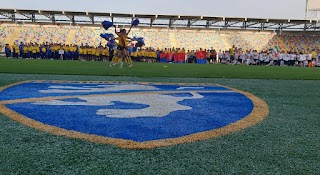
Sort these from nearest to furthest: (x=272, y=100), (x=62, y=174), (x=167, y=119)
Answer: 1. (x=62, y=174)
2. (x=167, y=119)
3. (x=272, y=100)

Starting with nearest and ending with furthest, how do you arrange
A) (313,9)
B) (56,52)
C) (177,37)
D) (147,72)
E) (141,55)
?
1. (147,72)
2. (56,52)
3. (141,55)
4. (177,37)
5. (313,9)

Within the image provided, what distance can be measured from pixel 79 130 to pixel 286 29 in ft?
147

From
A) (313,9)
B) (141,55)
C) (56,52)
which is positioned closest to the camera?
(56,52)

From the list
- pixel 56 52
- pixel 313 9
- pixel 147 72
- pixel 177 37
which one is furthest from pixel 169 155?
pixel 313 9

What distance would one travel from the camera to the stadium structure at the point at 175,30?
37.8m

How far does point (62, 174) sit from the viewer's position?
2.08 metres

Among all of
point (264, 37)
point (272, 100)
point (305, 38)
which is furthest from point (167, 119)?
point (305, 38)

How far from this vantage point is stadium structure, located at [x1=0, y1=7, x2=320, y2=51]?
37750 mm

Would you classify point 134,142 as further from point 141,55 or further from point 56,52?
point 141,55

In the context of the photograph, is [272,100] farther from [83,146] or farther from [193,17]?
[193,17]

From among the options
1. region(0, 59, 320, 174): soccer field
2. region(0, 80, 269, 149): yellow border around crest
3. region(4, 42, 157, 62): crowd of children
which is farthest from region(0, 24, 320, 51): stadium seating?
region(0, 59, 320, 174): soccer field

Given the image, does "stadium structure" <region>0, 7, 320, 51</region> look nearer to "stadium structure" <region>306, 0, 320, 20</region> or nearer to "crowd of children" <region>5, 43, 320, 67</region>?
"stadium structure" <region>306, 0, 320, 20</region>

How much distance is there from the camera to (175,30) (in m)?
40.7

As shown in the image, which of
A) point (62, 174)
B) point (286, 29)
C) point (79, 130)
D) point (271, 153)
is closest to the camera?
point (62, 174)
